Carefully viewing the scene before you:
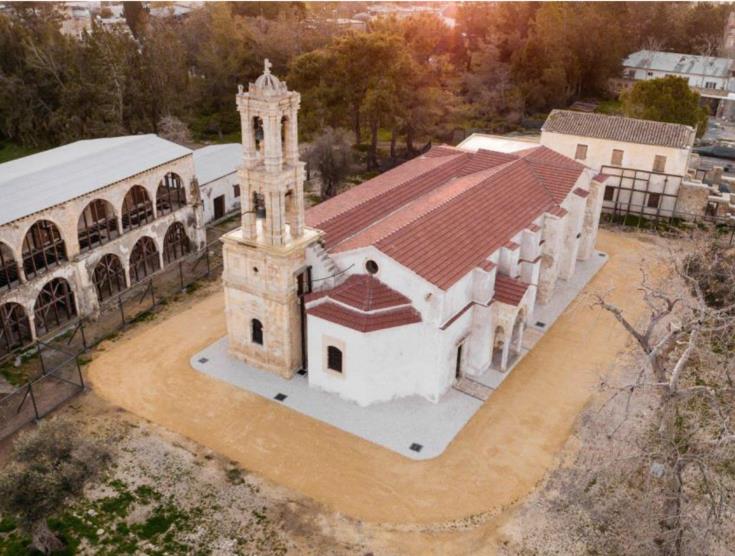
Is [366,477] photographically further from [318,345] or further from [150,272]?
[150,272]

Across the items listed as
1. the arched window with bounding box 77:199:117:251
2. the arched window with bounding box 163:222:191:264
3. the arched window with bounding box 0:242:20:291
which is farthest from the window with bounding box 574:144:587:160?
the arched window with bounding box 0:242:20:291

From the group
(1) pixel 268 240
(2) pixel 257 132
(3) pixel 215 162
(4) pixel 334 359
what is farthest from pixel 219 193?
(4) pixel 334 359

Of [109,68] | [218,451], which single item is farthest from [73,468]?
[109,68]

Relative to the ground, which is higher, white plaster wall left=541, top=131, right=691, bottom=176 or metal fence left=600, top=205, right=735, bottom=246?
white plaster wall left=541, top=131, right=691, bottom=176

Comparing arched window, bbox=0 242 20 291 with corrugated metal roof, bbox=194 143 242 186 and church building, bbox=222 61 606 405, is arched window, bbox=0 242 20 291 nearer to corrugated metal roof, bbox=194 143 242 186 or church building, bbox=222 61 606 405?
church building, bbox=222 61 606 405

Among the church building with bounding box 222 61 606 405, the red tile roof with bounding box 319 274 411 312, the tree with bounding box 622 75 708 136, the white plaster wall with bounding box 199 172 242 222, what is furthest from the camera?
the tree with bounding box 622 75 708 136

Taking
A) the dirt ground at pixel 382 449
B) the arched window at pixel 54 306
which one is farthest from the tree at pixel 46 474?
the arched window at pixel 54 306

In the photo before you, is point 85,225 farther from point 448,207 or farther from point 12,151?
point 12,151
